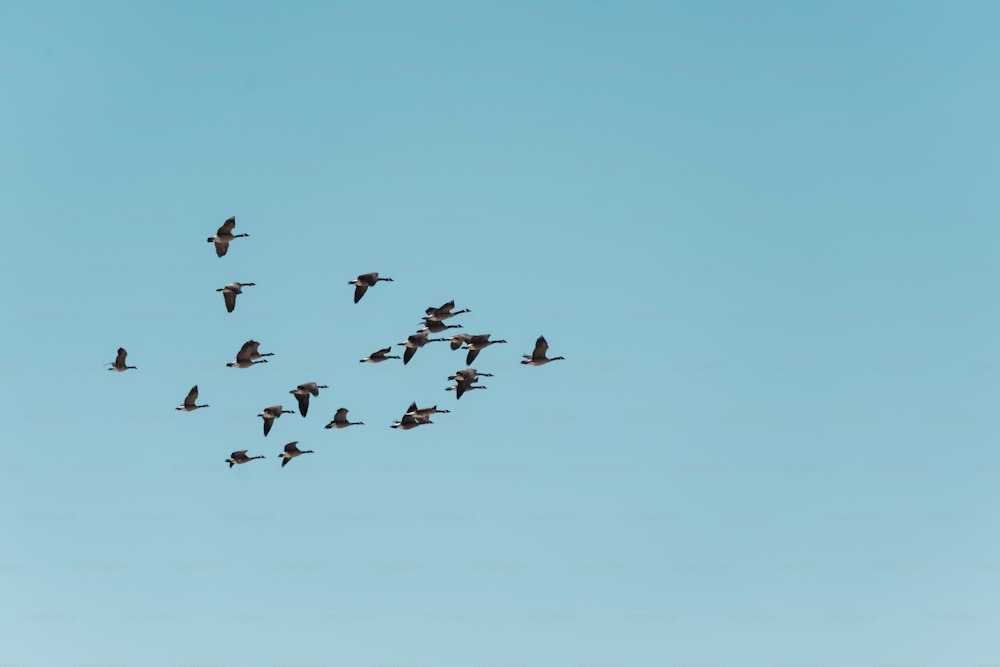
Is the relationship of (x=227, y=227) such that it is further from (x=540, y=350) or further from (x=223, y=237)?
(x=540, y=350)

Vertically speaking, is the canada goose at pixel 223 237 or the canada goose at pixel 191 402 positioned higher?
the canada goose at pixel 223 237

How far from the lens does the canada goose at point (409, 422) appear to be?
10175 centimetres

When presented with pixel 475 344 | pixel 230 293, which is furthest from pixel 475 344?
pixel 230 293

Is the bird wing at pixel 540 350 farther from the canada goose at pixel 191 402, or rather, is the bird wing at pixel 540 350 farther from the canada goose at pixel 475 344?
the canada goose at pixel 191 402

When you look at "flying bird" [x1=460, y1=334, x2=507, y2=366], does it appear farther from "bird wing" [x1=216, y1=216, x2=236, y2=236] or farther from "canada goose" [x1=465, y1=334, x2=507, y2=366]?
"bird wing" [x1=216, y1=216, x2=236, y2=236]

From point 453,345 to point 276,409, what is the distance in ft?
29.6

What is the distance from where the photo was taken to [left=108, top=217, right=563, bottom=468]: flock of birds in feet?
322

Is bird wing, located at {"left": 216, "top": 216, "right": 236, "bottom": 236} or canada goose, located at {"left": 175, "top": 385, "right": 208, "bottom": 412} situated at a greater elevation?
bird wing, located at {"left": 216, "top": 216, "right": 236, "bottom": 236}

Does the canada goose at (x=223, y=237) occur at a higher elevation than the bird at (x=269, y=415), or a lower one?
higher

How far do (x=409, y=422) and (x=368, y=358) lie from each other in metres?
3.78

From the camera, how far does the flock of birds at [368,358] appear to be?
98188 mm

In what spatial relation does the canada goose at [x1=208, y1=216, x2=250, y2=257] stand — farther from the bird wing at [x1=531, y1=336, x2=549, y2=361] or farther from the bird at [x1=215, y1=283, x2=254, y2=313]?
the bird wing at [x1=531, y1=336, x2=549, y2=361]

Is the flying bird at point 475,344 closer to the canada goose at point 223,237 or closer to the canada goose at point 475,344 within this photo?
the canada goose at point 475,344

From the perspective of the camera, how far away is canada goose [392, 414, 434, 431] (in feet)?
334
